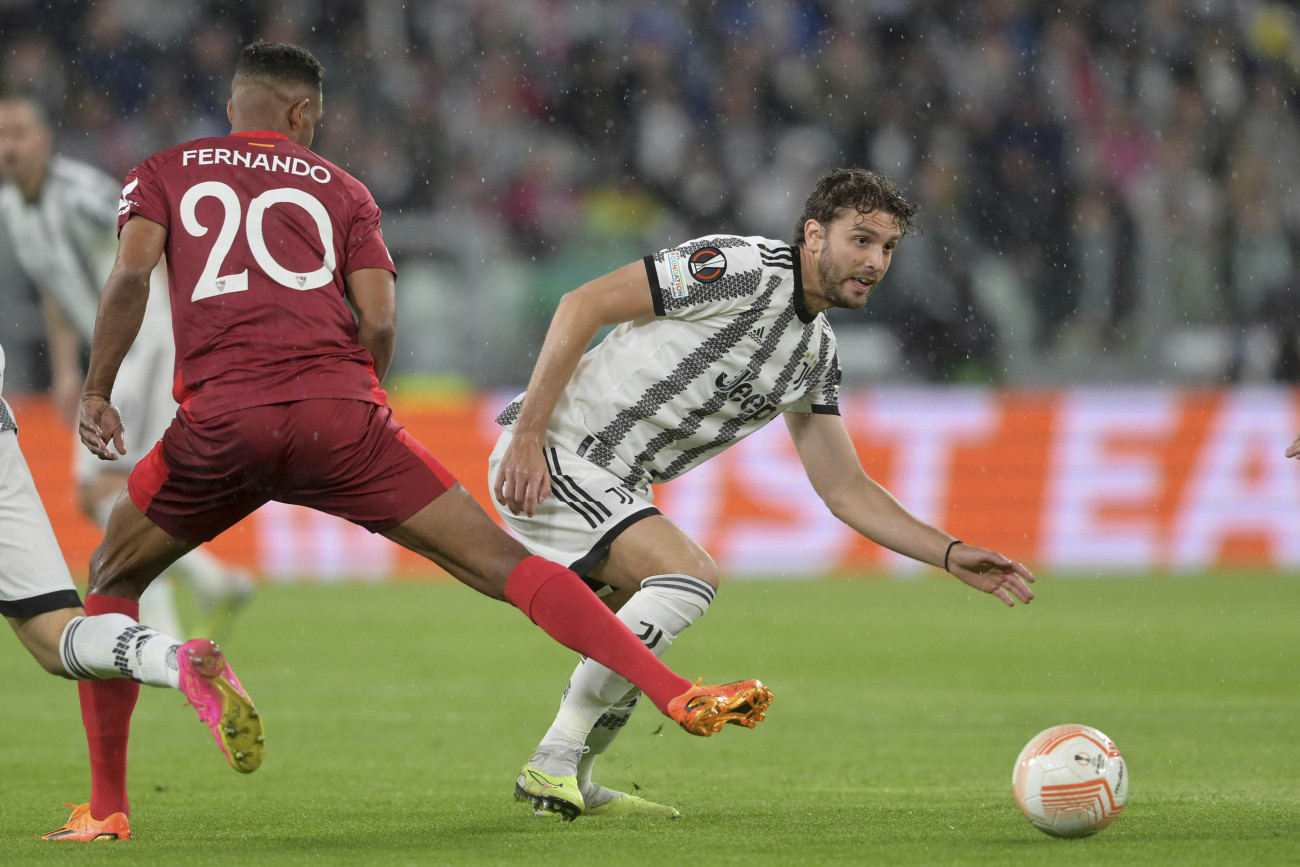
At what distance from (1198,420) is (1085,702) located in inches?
239

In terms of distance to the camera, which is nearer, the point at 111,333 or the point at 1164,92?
the point at 111,333

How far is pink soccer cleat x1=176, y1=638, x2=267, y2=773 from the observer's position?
3.71m

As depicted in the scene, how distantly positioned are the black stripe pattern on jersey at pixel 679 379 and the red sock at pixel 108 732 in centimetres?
137

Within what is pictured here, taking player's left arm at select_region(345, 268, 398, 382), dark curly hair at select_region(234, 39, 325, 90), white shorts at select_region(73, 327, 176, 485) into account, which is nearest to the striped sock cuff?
player's left arm at select_region(345, 268, 398, 382)

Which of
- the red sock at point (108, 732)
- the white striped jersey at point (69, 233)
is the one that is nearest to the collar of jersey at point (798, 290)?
the red sock at point (108, 732)

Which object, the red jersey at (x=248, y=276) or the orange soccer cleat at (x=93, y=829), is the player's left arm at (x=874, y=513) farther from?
the orange soccer cleat at (x=93, y=829)

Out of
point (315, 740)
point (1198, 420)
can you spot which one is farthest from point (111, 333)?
point (1198, 420)

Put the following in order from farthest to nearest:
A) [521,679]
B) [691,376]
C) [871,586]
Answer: [871,586] < [521,679] < [691,376]

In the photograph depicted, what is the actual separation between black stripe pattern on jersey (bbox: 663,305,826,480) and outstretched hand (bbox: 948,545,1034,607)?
0.69 meters

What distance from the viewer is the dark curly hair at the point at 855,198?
4.70 metres

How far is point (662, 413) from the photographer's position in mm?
4855

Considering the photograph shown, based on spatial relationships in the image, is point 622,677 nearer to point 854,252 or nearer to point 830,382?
point 830,382

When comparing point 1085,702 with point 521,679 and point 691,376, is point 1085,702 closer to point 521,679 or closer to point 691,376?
point 521,679

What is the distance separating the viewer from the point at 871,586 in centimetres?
1270
